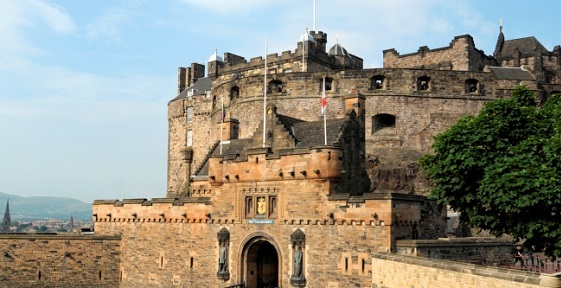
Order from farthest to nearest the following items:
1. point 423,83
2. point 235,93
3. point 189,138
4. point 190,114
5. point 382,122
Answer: point 190,114 < point 189,138 < point 235,93 < point 382,122 < point 423,83

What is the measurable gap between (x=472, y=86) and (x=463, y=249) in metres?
18.0

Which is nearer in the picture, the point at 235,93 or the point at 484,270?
the point at 484,270

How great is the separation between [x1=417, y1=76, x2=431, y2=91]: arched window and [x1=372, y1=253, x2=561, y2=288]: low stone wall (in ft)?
59.8

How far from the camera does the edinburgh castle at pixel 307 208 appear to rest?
23.0m

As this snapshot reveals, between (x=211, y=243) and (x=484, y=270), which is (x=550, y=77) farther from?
(x=484, y=270)

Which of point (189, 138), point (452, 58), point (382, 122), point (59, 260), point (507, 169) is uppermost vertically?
point (452, 58)

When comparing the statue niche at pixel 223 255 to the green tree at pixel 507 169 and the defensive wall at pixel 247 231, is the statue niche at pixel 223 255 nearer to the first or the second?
the defensive wall at pixel 247 231

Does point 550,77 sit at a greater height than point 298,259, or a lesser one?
greater

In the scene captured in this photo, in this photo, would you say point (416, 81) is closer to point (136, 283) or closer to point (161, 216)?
point (161, 216)

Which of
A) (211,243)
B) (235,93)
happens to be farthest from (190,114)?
(211,243)

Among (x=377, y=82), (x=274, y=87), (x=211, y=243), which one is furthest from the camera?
(x=274, y=87)

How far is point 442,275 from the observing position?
18391 mm

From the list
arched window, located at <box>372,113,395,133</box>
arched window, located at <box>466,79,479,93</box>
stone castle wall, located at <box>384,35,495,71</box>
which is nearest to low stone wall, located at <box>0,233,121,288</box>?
arched window, located at <box>372,113,395,133</box>

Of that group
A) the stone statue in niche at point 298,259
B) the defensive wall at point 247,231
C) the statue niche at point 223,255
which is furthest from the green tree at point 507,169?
the statue niche at point 223,255
